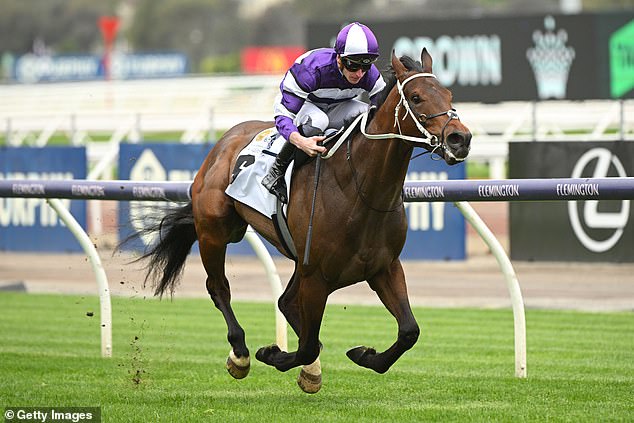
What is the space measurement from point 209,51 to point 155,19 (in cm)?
420

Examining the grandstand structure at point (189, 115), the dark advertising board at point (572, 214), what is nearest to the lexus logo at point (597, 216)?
the dark advertising board at point (572, 214)

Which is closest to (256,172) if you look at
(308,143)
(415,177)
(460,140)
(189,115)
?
(308,143)

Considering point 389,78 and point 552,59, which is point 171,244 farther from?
point 552,59

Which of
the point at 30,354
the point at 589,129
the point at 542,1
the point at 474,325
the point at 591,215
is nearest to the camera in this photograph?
the point at 30,354

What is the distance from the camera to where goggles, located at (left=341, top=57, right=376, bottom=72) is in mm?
6227

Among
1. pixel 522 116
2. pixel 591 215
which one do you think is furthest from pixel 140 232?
pixel 522 116

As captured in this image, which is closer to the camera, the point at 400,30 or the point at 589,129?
the point at 400,30

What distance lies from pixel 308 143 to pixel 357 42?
0.57m

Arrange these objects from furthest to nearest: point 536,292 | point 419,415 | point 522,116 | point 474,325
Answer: point 522,116 → point 536,292 → point 474,325 → point 419,415

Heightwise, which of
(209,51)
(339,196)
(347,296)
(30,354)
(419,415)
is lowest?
(209,51)

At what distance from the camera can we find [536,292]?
1234 cm

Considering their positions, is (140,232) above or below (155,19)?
above

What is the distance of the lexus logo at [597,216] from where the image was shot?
13.4m

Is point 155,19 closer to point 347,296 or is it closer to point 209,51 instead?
point 209,51
